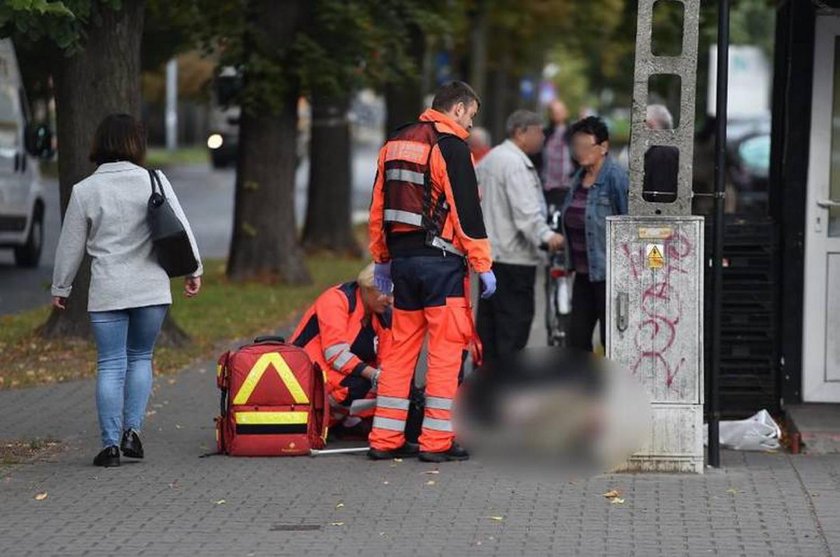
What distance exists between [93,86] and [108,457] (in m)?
4.58

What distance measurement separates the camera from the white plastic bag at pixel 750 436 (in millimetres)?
9508

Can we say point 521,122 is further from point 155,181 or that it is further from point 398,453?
point 155,181

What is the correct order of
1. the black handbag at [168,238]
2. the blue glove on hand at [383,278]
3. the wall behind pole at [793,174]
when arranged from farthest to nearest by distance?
the wall behind pole at [793,174]
the blue glove on hand at [383,278]
the black handbag at [168,238]

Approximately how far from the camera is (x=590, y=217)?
9.86m

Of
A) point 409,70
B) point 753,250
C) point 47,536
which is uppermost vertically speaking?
point 409,70

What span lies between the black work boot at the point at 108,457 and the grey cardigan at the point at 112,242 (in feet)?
2.31

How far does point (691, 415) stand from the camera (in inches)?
334

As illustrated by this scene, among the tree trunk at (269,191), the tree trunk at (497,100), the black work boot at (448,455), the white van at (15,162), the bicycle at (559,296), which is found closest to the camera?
the black work boot at (448,455)

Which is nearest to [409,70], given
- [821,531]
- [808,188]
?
[808,188]

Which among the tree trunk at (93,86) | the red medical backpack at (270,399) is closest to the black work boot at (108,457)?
the red medical backpack at (270,399)

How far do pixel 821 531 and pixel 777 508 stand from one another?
47 centimetres

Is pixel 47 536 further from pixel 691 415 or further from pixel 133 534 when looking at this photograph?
pixel 691 415

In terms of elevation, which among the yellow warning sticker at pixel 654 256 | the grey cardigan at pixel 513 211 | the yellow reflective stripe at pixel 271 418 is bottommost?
the yellow reflective stripe at pixel 271 418

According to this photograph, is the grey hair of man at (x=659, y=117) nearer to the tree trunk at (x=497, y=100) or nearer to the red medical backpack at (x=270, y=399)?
the red medical backpack at (x=270, y=399)
